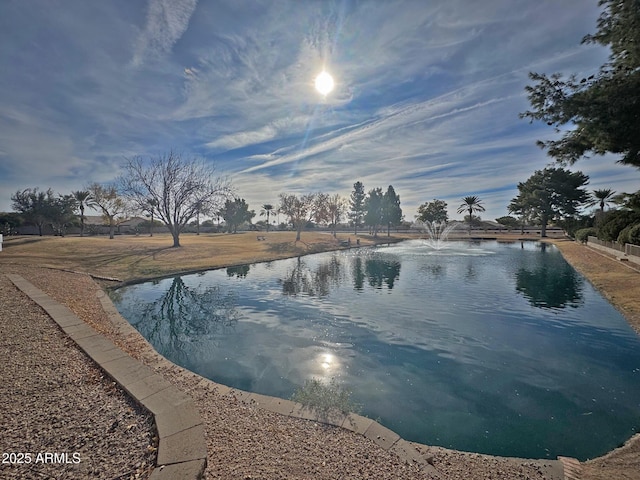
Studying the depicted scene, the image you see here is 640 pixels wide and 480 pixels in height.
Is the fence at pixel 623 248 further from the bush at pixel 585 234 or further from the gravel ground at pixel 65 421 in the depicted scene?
the gravel ground at pixel 65 421

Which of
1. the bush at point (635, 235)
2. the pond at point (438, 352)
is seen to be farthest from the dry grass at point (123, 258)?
the bush at point (635, 235)

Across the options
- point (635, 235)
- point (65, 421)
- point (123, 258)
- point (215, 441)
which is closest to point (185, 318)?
point (65, 421)

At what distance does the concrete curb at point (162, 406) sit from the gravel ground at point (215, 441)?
0.54ft

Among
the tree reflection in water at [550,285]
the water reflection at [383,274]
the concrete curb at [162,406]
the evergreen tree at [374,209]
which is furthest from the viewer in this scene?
the evergreen tree at [374,209]

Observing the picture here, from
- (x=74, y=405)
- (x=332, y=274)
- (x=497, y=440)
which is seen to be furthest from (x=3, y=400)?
(x=332, y=274)

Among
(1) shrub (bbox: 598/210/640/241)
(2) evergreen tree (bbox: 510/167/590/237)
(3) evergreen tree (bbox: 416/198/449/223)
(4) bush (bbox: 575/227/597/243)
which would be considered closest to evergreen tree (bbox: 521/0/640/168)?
(1) shrub (bbox: 598/210/640/241)

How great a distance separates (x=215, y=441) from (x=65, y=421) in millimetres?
2135

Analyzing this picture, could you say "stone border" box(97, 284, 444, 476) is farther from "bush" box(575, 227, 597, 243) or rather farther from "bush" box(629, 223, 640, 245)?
"bush" box(575, 227, 597, 243)

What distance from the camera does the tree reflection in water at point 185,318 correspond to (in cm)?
930

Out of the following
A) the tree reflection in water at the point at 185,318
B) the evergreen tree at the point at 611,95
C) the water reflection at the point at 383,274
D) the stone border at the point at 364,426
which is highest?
the evergreen tree at the point at 611,95

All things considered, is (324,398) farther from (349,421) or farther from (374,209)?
(374,209)

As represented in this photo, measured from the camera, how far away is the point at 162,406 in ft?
13.9

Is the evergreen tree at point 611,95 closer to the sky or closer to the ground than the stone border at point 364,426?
closer to the sky

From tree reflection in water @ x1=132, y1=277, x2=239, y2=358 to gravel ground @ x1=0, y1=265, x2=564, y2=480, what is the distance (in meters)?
3.54
